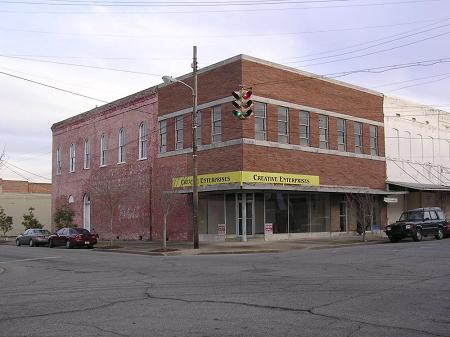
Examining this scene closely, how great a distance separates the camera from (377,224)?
39.0 meters

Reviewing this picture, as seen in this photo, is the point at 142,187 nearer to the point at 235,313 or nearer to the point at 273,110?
the point at 273,110

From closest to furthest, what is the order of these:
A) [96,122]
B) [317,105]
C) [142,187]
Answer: [317,105]
[142,187]
[96,122]

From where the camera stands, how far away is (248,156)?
97.9 ft

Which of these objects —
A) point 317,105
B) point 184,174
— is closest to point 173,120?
point 184,174

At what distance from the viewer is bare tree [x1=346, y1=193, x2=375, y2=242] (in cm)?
3242

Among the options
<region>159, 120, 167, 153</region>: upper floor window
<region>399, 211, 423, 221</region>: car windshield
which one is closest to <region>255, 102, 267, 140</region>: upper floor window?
<region>159, 120, 167, 153</region>: upper floor window

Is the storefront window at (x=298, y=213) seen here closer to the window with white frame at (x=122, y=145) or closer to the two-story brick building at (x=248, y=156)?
the two-story brick building at (x=248, y=156)

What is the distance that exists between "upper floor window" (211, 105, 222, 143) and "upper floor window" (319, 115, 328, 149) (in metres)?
7.31

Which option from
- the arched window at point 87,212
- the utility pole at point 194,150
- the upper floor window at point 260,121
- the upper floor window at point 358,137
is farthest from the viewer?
the arched window at point 87,212

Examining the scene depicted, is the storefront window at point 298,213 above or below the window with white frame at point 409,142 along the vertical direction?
below

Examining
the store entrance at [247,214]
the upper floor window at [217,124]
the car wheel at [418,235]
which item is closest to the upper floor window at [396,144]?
the car wheel at [418,235]

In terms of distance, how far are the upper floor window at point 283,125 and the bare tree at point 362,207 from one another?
234 inches

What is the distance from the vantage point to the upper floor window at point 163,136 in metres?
36.2

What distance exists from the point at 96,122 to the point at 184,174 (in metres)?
14.2
